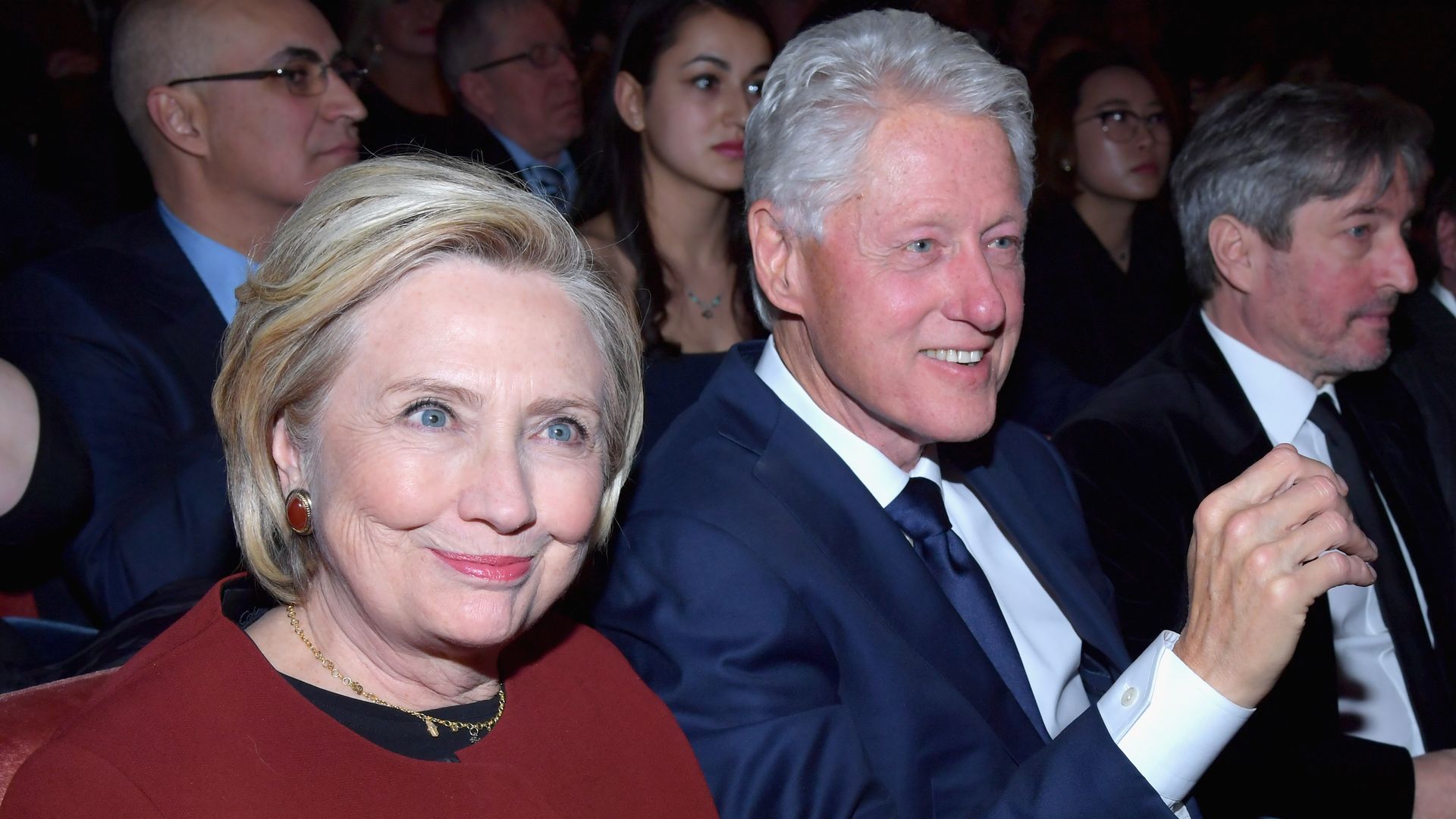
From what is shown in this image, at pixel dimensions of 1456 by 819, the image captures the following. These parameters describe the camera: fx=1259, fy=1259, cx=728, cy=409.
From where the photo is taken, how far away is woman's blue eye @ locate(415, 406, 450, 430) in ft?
4.45

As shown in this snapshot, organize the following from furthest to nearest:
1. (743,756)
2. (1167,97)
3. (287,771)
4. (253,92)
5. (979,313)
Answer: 1. (1167,97)
2. (253,92)
3. (979,313)
4. (743,756)
5. (287,771)

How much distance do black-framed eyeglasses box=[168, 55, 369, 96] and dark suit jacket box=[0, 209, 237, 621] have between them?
1.27ft

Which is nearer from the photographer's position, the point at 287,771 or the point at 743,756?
the point at 287,771

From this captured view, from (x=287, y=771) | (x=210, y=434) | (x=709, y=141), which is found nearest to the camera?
(x=287, y=771)

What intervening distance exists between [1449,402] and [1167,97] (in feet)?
5.83

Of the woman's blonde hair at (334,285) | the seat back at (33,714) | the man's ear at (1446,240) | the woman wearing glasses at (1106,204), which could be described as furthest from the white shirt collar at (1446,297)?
the seat back at (33,714)

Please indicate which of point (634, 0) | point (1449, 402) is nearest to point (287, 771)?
point (634, 0)

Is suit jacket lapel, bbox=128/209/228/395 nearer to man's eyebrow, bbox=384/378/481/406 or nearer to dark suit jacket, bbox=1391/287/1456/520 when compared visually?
man's eyebrow, bbox=384/378/481/406

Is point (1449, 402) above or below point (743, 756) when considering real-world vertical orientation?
above

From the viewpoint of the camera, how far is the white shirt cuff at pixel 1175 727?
1.47 m

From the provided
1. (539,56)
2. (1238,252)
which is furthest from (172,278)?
(539,56)

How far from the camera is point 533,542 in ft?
4.63

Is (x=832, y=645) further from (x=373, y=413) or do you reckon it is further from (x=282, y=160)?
(x=282, y=160)

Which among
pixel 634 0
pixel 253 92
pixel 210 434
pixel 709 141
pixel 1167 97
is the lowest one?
pixel 210 434
